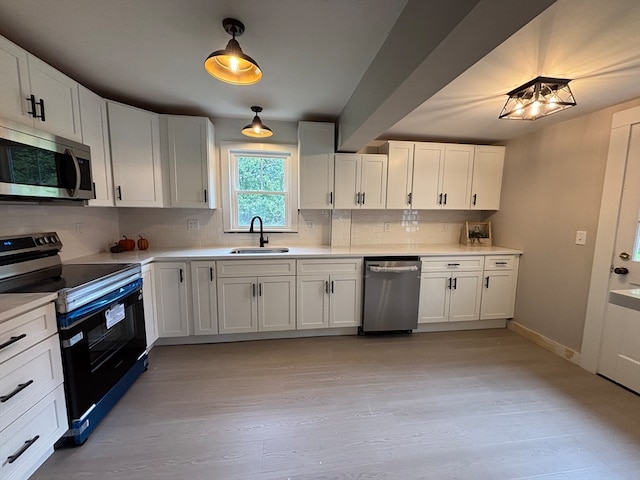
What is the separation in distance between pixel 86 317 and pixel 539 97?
11.1ft

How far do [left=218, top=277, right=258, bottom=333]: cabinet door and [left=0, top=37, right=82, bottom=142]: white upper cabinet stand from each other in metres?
1.68

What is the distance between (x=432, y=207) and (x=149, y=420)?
3.36 m

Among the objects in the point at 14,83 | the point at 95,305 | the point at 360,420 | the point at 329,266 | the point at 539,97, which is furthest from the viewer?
the point at 329,266

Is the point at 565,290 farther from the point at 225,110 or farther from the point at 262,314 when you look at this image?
the point at 225,110

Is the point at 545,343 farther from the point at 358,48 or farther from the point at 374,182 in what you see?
the point at 358,48

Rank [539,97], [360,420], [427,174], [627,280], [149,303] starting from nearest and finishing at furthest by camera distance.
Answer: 1. [360,420]
2. [539,97]
3. [627,280]
4. [149,303]
5. [427,174]

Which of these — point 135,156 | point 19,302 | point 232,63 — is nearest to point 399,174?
point 232,63

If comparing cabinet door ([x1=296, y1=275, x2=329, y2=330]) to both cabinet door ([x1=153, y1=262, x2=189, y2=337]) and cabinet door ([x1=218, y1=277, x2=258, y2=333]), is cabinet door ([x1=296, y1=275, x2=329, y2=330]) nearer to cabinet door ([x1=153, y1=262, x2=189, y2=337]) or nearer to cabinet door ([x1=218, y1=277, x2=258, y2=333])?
cabinet door ([x1=218, y1=277, x2=258, y2=333])

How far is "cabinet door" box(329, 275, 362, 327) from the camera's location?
2877 mm

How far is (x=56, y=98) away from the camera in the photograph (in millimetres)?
1834

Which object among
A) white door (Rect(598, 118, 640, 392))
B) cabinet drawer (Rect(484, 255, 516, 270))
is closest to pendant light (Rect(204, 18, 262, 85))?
white door (Rect(598, 118, 640, 392))

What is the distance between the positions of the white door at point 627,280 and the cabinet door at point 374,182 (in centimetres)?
201

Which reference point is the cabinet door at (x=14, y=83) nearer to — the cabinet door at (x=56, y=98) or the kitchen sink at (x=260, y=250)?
Answer: the cabinet door at (x=56, y=98)

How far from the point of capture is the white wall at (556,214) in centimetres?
243
